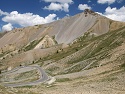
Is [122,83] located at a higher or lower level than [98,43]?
lower

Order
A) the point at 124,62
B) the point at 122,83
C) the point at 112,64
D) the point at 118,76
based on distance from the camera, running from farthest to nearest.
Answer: the point at 112,64 → the point at 124,62 → the point at 118,76 → the point at 122,83

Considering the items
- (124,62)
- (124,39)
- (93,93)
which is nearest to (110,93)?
(93,93)

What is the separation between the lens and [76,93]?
48562 millimetres

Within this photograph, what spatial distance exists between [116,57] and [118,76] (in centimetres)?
3530

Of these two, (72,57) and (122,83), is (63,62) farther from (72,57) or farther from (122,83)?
(122,83)

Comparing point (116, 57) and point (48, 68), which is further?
point (48, 68)

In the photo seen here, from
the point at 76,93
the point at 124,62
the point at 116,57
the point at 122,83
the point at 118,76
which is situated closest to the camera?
the point at 76,93

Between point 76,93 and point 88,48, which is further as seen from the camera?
point 88,48

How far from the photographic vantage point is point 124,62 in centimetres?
8888

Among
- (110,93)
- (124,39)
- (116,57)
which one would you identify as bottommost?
(110,93)

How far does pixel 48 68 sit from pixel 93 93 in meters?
104

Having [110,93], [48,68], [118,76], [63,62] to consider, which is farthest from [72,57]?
[110,93]

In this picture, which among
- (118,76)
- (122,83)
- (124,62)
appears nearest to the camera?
(122,83)

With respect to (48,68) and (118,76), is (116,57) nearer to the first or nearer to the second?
(118,76)
